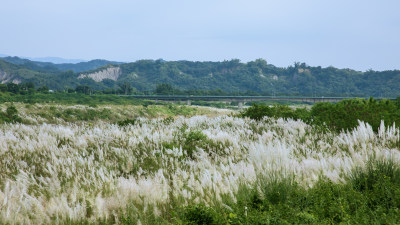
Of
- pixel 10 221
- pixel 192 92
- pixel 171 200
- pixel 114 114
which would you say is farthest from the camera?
pixel 192 92

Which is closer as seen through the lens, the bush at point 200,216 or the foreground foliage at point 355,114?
the bush at point 200,216

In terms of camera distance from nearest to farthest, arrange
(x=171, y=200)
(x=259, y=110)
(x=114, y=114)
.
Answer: (x=171, y=200), (x=259, y=110), (x=114, y=114)

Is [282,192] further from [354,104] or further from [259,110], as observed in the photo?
[259,110]

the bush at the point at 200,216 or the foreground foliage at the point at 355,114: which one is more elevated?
the foreground foliage at the point at 355,114

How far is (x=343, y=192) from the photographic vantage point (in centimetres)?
328

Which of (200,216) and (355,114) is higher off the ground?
(355,114)

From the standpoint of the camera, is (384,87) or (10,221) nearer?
(10,221)

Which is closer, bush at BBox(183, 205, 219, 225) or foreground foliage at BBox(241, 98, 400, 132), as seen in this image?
bush at BBox(183, 205, 219, 225)

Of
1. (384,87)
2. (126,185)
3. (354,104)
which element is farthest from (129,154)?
(384,87)

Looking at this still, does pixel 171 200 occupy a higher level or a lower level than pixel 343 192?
lower

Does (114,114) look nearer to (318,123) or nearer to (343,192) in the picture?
(318,123)

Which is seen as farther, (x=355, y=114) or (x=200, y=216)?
(x=355, y=114)

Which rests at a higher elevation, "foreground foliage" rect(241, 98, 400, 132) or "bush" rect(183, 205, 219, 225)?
"foreground foliage" rect(241, 98, 400, 132)

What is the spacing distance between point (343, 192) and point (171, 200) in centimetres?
202
